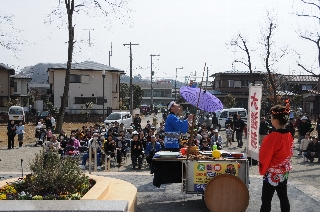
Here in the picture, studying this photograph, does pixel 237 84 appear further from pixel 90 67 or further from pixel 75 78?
pixel 75 78

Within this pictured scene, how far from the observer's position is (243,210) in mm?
7445

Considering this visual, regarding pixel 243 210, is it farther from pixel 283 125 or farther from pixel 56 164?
pixel 56 164

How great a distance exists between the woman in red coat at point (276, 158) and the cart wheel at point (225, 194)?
100cm

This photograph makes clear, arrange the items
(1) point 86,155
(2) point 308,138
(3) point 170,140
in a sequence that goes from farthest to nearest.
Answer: (2) point 308,138 → (1) point 86,155 → (3) point 170,140

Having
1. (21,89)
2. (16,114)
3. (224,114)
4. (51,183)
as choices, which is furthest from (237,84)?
(51,183)

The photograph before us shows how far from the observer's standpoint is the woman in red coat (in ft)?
20.6

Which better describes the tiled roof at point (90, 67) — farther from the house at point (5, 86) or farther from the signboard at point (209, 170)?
the signboard at point (209, 170)

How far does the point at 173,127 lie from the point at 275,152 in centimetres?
316

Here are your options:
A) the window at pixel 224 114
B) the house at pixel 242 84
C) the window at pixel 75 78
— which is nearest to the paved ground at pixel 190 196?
the window at pixel 224 114

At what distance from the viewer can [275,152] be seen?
6.32 m

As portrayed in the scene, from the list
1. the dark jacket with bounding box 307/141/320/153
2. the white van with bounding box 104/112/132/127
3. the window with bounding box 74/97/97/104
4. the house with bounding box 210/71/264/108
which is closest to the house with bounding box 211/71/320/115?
the house with bounding box 210/71/264/108

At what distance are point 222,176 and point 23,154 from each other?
13396 mm

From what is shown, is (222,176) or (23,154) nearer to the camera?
(222,176)

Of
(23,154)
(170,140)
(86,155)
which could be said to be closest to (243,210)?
(170,140)
